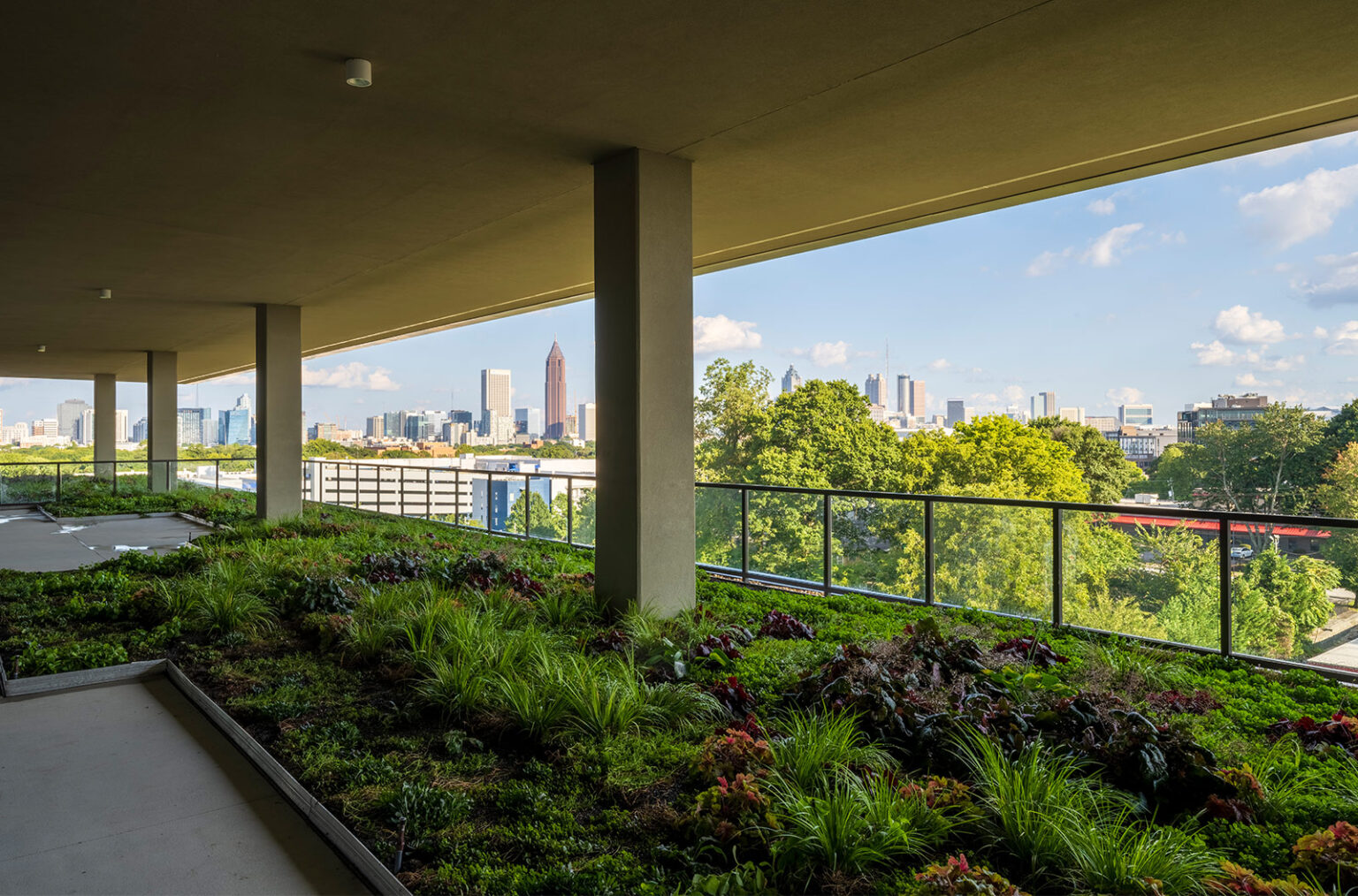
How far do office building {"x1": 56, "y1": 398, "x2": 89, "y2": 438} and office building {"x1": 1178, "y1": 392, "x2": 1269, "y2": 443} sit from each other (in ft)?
184

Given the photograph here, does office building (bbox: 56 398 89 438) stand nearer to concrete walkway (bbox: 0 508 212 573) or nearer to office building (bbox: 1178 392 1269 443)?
concrete walkway (bbox: 0 508 212 573)

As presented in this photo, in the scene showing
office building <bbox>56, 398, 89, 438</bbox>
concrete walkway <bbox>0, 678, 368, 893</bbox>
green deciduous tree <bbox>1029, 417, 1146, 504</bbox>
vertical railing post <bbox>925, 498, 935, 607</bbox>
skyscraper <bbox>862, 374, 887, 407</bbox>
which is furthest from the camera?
skyscraper <bbox>862, 374, 887, 407</bbox>

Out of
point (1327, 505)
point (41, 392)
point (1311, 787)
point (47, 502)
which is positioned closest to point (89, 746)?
point (1311, 787)

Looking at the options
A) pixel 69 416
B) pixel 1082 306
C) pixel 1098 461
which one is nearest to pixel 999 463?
pixel 1098 461

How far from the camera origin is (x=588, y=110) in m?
4.72

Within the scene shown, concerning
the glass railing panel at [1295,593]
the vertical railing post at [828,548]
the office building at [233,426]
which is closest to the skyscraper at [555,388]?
the office building at [233,426]

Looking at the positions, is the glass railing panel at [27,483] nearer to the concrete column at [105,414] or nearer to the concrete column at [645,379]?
the concrete column at [105,414]

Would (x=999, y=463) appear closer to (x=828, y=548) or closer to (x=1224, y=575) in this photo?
(x=828, y=548)

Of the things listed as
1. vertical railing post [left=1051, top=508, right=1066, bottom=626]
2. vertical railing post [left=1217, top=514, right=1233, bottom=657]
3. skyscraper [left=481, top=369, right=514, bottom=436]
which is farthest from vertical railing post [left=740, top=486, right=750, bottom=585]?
skyscraper [left=481, top=369, right=514, bottom=436]

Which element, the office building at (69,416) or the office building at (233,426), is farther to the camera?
the office building at (233,426)

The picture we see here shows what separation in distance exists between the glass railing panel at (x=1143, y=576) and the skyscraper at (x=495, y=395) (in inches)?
2934

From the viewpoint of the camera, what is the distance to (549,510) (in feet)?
34.5

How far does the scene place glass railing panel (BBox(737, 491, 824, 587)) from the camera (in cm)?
742

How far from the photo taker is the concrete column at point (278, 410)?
11898 millimetres
